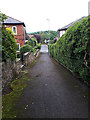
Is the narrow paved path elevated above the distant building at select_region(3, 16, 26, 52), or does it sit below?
below

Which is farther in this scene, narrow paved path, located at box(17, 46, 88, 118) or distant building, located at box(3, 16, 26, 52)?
distant building, located at box(3, 16, 26, 52)

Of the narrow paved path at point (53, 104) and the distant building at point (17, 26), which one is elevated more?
the distant building at point (17, 26)

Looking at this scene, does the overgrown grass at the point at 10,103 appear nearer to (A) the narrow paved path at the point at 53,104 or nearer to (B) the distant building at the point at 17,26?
(A) the narrow paved path at the point at 53,104

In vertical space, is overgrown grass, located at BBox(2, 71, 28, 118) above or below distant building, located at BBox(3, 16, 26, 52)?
below

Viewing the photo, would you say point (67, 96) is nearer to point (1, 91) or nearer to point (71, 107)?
point (71, 107)

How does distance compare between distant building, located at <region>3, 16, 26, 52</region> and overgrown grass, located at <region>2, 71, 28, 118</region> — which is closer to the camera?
overgrown grass, located at <region>2, 71, 28, 118</region>

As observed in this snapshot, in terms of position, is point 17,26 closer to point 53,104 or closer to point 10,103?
point 10,103

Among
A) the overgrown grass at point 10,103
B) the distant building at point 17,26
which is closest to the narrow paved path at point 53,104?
the overgrown grass at point 10,103

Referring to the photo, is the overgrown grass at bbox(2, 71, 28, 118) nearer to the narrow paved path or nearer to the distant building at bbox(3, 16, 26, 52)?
the narrow paved path

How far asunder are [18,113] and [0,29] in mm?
3280

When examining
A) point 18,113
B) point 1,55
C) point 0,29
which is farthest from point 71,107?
point 0,29

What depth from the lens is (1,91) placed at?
11.3 ft

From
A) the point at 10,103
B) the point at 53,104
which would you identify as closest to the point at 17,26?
the point at 10,103

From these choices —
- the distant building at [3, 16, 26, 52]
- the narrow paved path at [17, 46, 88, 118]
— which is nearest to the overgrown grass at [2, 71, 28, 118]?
the narrow paved path at [17, 46, 88, 118]
